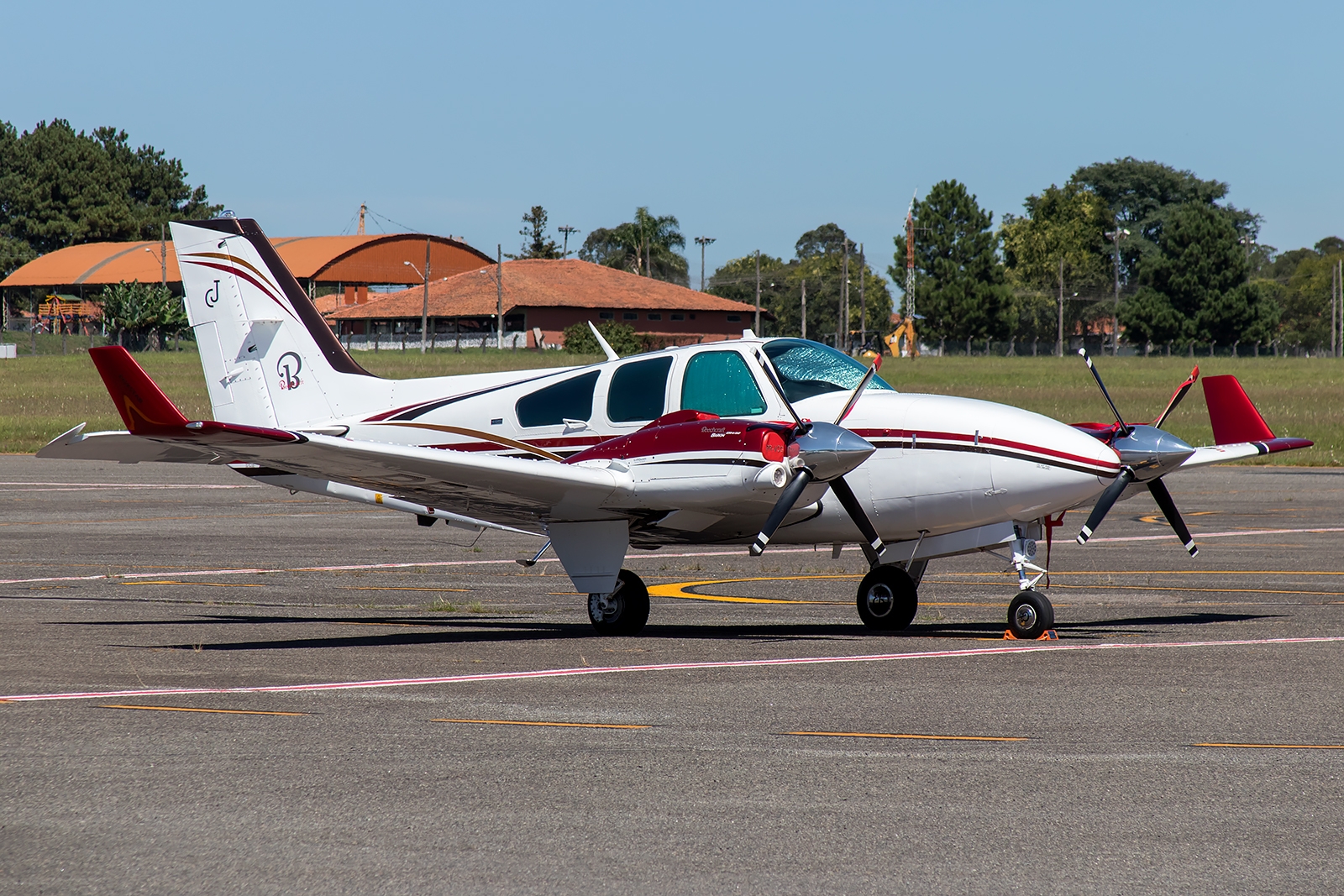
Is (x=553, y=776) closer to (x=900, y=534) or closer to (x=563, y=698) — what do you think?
(x=563, y=698)

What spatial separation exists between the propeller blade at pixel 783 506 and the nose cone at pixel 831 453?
0.35ft

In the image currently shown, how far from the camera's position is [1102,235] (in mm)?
137375

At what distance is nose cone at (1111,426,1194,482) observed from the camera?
11.9 metres

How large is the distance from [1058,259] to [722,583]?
125410 millimetres

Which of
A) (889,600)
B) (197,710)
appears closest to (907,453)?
(889,600)

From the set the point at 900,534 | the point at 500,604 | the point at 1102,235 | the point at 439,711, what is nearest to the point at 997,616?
the point at 900,534

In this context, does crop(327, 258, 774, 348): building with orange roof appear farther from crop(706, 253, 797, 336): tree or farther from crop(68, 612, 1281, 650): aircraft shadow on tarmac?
crop(68, 612, 1281, 650): aircraft shadow on tarmac

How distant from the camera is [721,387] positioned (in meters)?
12.6

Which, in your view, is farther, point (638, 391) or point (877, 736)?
point (638, 391)

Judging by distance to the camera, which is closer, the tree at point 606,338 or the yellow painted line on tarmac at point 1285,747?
the yellow painted line on tarmac at point 1285,747

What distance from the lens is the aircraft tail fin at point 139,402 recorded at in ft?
33.6

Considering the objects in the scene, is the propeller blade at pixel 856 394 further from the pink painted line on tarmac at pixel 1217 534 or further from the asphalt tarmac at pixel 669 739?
the pink painted line on tarmac at pixel 1217 534

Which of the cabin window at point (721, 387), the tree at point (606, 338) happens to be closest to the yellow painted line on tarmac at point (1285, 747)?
the cabin window at point (721, 387)

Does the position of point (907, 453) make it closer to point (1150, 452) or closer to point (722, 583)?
point (1150, 452)
